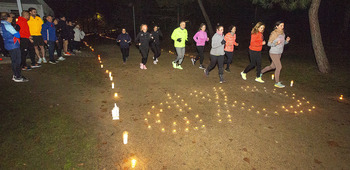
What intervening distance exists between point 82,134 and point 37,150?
0.80 meters

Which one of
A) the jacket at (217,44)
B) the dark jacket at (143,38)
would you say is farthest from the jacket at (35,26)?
the jacket at (217,44)

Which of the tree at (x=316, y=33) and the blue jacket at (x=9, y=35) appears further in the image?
the tree at (x=316, y=33)

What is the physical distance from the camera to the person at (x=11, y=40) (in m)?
6.55

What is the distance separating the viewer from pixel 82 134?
13.8 ft

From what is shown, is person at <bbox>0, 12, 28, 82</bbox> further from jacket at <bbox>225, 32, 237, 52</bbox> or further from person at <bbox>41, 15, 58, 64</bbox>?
jacket at <bbox>225, 32, 237, 52</bbox>

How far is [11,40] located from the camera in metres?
6.80

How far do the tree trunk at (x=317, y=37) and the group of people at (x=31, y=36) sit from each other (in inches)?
452

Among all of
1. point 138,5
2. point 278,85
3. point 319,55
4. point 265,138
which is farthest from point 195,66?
point 138,5

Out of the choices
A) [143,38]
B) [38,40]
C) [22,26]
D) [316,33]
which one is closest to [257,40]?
[316,33]

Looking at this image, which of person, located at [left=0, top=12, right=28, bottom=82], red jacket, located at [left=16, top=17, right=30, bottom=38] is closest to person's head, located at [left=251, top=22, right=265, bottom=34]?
person, located at [left=0, top=12, right=28, bottom=82]

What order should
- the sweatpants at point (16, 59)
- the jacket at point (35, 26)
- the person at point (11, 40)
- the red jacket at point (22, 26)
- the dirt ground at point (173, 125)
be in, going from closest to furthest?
1. the dirt ground at point (173, 125)
2. the person at point (11, 40)
3. the sweatpants at point (16, 59)
4. the red jacket at point (22, 26)
5. the jacket at point (35, 26)

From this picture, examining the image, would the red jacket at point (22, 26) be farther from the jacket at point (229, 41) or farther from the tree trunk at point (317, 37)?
the tree trunk at point (317, 37)

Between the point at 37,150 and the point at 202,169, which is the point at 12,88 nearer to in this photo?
the point at 37,150

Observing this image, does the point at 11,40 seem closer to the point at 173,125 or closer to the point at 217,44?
the point at 173,125
